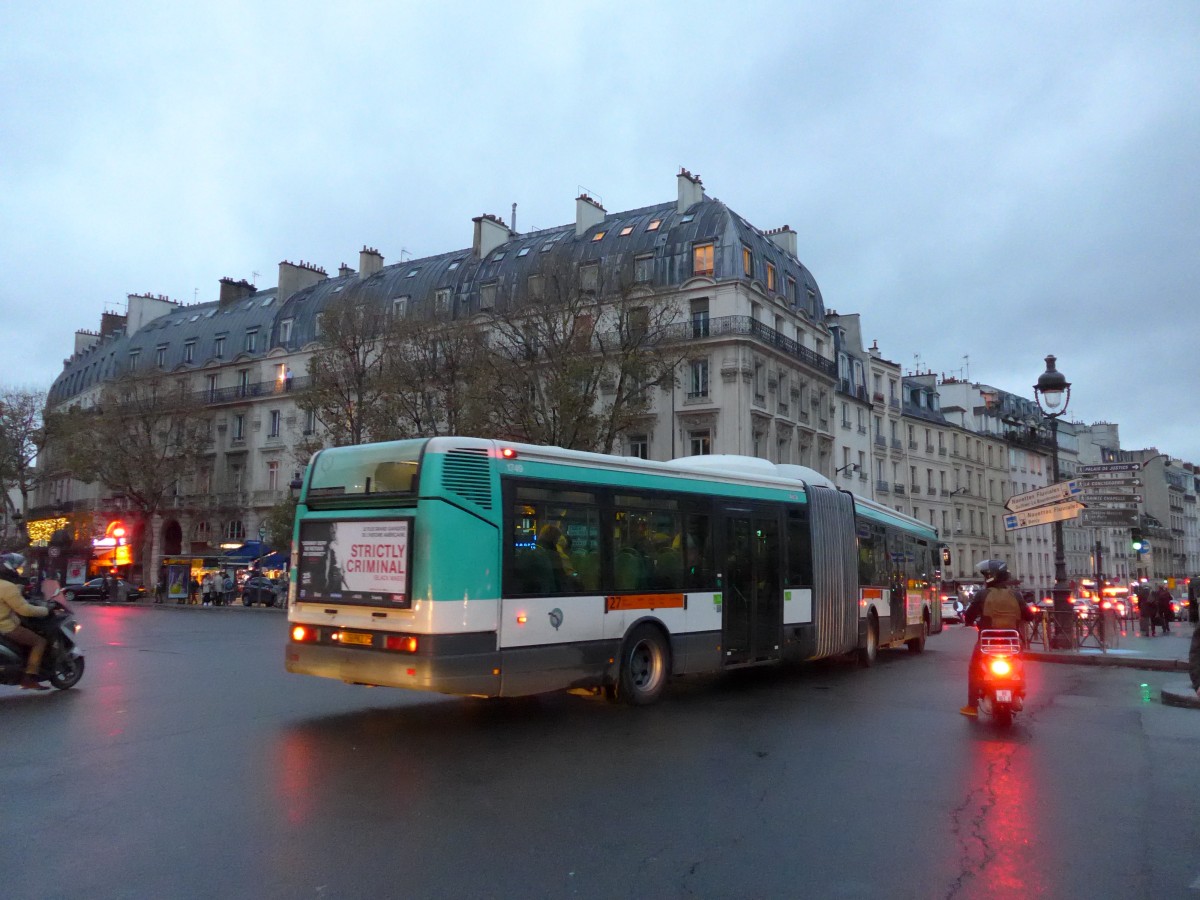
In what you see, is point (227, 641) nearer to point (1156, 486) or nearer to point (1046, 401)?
point (1046, 401)

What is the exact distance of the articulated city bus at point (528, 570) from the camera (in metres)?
8.73

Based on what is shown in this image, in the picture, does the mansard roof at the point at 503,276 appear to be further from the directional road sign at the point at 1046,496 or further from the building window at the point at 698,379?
the directional road sign at the point at 1046,496

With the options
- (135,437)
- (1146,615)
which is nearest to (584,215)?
(135,437)

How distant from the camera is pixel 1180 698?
11820 millimetres

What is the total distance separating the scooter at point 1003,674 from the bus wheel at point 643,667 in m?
3.50

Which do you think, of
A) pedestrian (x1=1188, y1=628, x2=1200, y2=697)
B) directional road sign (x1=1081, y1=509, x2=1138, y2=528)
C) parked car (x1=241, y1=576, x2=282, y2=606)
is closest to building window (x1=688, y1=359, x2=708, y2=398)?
parked car (x1=241, y1=576, x2=282, y2=606)

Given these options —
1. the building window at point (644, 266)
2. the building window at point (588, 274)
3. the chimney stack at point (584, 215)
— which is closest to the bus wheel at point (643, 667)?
the building window at point (588, 274)

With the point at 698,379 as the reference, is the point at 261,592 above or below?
below

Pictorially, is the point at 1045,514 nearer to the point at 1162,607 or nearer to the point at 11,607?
the point at 1162,607

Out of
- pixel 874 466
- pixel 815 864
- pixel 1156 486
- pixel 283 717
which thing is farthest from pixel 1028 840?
pixel 1156 486

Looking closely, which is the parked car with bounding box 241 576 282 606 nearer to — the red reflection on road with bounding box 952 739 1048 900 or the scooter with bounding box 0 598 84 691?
the scooter with bounding box 0 598 84 691

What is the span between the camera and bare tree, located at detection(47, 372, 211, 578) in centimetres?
4759

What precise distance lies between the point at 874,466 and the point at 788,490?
43355 mm

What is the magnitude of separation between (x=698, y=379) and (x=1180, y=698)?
1243 inches
